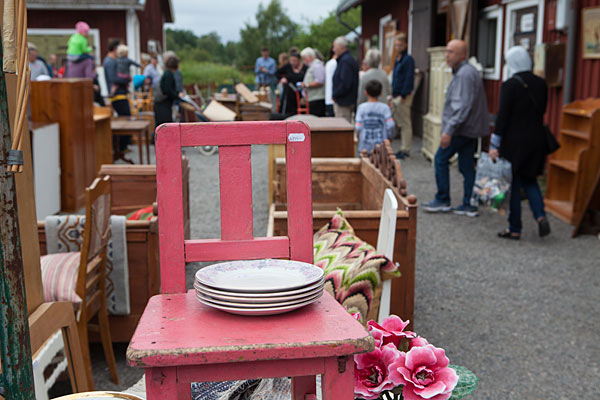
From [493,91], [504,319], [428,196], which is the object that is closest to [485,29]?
[493,91]

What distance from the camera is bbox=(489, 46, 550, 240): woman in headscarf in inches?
234

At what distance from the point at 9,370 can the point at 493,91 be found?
9.79 metres

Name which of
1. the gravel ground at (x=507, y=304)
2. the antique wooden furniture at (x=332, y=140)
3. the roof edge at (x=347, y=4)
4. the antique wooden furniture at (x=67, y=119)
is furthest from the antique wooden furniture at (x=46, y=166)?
the roof edge at (x=347, y=4)

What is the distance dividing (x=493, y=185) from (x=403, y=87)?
389 cm

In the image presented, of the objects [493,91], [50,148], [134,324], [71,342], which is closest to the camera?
[71,342]

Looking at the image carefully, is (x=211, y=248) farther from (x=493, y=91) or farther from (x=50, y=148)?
(x=493, y=91)

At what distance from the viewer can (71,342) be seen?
7.86 ft

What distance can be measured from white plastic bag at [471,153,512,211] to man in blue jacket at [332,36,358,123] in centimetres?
249

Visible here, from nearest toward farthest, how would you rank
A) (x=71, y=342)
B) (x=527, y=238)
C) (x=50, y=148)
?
(x=71, y=342) < (x=527, y=238) < (x=50, y=148)

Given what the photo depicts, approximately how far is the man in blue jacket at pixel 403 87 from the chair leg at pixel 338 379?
32.0 ft

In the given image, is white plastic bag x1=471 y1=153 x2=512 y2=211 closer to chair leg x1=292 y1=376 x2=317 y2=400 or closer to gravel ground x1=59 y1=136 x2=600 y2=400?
gravel ground x1=59 y1=136 x2=600 y2=400

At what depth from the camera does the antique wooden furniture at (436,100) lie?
1070 centimetres

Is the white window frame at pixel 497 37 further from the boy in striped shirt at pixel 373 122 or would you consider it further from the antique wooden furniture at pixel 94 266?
the antique wooden furniture at pixel 94 266

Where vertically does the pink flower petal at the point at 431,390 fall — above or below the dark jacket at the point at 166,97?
below
